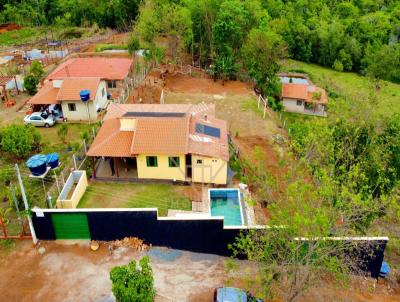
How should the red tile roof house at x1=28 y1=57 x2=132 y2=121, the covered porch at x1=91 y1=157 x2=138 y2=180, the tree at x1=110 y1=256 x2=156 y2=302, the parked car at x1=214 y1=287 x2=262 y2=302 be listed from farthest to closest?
1. the red tile roof house at x1=28 y1=57 x2=132 y2=121
2. the covered porch at x1=91 y1=157 x2=138 y2=180
3. the parked car at x1=214 y1=287 x2=262 y2=302
4. the tree at x1=110 y1=256 x2=156 y2=302

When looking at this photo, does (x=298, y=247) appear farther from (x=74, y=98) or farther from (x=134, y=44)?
(x=134, y=44)

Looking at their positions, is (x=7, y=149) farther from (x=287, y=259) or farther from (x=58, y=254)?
(x=287, y=259)

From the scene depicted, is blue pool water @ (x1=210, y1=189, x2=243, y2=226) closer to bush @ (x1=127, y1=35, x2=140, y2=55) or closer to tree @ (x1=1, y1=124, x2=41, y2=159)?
tree @ (x1=1, y1=124, x2=41, y2=159)

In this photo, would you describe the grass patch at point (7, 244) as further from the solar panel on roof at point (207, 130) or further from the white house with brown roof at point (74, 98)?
the white house with brown roof at point (74, 98)

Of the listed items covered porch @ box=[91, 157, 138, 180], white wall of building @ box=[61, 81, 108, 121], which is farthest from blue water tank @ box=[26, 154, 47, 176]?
white wall of building @ box=[61, 81, 108, 121]

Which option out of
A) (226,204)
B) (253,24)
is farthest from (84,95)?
(253,24)

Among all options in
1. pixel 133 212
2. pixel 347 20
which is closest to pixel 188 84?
pixel 133 212

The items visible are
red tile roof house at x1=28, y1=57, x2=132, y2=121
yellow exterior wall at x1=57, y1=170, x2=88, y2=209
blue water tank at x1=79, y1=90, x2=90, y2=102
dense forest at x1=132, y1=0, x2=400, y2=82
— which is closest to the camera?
yellow exterior wall at x1=57, y1=170, x2=88, y2=209

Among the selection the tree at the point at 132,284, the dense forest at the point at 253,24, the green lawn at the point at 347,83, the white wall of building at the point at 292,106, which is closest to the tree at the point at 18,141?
the tree at the point at 132,284
